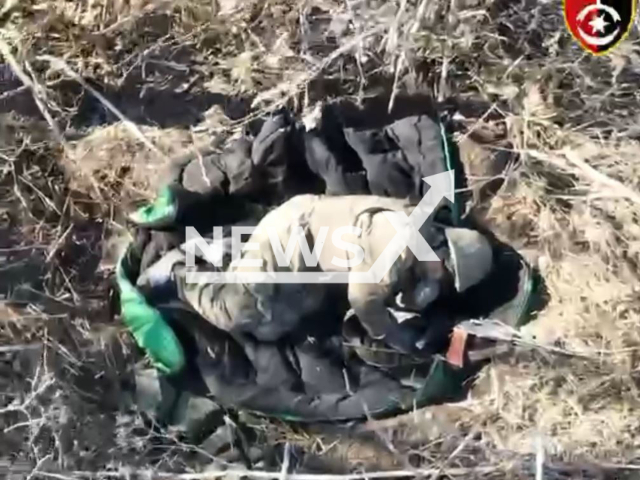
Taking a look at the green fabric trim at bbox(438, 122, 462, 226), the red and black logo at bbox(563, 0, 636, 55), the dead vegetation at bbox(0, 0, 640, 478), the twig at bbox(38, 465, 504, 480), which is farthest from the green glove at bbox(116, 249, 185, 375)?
the red and black logo at bbox(563, 0, 636, 55)

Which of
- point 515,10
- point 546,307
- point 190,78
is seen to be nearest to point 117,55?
point 190,78

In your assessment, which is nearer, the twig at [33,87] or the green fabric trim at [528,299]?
the green fabric trim at [528,299]

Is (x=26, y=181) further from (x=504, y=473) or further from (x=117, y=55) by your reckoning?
(x=504, y=473)

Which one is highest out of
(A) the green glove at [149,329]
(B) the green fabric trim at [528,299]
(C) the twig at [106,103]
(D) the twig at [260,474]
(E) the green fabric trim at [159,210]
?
(C) the twig at [106,103]

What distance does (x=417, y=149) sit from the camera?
1.49 meters

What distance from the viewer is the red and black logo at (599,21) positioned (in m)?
1.47

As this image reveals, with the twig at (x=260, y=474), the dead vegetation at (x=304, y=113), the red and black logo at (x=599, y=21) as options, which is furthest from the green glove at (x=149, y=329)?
the red and black logo at (x=599, y=21)

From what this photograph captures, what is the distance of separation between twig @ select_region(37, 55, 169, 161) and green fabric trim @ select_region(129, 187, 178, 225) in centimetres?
7

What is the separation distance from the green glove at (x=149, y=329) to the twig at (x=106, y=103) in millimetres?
174

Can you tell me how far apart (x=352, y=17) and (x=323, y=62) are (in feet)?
0.26

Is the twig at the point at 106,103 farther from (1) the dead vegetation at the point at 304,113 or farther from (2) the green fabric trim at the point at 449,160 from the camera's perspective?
(2) the green fabric trim at the point at 449,160

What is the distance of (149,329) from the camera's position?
155 cm

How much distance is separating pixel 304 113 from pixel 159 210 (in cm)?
26

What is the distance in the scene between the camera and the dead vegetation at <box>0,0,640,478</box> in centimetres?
151
